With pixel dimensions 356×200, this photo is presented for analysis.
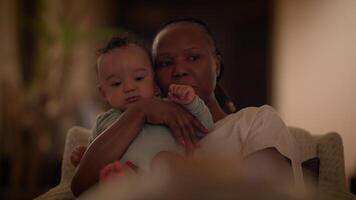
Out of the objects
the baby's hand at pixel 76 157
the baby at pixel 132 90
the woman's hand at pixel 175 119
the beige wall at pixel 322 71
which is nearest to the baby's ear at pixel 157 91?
the baby at pixel 132 90

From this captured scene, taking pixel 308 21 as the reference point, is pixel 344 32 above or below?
above

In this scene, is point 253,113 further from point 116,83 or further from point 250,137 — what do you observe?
point 116,83

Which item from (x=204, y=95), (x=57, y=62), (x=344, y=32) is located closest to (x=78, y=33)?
(x=57, y=62)

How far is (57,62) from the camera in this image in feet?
11.2

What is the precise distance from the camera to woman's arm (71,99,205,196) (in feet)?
3.37

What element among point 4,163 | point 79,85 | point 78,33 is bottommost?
point 4,163

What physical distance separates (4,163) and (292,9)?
2.34 metres

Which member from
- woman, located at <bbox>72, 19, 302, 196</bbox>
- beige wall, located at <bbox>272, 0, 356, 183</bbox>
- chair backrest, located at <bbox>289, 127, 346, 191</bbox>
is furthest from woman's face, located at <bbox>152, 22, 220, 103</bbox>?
beige wall, located at <bbox>272, 0, 356, 183</bbox>

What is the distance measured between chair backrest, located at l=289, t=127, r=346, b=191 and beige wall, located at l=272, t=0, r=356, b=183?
33 centimetres

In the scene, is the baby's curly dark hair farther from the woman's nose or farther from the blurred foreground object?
the blurred foreground object

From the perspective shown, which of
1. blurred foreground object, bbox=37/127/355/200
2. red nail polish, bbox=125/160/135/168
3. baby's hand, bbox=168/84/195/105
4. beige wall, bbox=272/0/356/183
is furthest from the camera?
beige wall, bbox=272/0/356/183

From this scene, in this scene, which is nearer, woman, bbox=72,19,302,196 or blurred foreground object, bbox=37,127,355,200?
blurred foreground object, bbox=37,127,355,200

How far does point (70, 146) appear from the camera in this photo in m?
1.54

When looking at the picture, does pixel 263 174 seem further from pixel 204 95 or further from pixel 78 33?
pixel 78 33
